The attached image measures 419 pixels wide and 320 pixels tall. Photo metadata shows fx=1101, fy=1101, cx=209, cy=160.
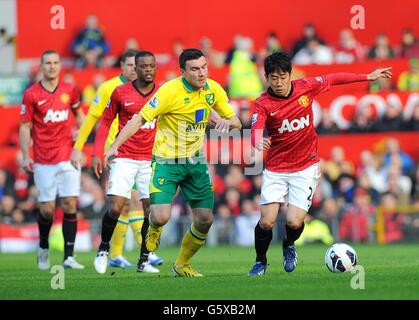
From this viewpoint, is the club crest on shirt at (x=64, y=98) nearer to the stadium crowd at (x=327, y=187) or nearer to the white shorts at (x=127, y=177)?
the white shorts at (x=127, y=177)

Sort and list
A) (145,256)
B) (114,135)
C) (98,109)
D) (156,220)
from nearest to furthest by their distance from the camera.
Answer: (156,220)
(145,256)
(98,109)
(114,135)

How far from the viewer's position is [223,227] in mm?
22484

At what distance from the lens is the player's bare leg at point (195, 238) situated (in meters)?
12.1

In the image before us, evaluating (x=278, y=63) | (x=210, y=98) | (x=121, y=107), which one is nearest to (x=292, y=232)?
(x=210, y=98)

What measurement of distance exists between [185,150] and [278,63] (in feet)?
4.61

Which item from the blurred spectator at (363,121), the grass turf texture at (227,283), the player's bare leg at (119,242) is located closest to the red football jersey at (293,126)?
the grass turf texture at (227,283)

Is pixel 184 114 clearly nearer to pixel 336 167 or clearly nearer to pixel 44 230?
pixel 44 230

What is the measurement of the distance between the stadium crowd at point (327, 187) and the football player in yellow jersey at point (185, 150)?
9773 mm

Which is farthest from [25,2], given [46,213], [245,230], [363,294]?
[363,294]

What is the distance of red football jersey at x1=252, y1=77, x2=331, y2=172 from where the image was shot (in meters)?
12.0

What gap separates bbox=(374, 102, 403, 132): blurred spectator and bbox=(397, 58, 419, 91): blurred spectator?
700 mm

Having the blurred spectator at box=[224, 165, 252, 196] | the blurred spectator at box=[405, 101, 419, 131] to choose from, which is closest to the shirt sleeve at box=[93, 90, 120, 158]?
the blurred spectator at box=[224, 165, 252, 196]

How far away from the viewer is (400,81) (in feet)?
79.2
